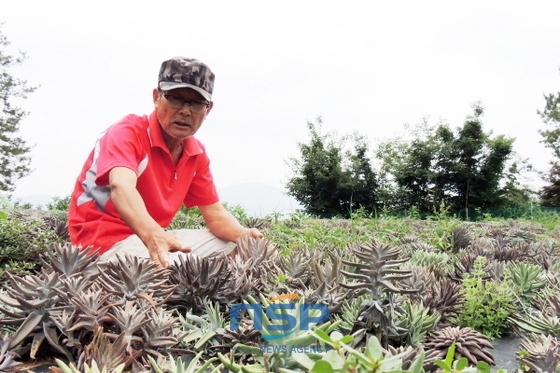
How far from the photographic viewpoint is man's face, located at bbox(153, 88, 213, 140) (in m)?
3.35

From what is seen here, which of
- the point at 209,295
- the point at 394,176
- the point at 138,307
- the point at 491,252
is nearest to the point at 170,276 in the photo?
the point at 209,295

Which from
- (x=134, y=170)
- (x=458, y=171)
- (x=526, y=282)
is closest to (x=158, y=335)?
(x=526, y=282)

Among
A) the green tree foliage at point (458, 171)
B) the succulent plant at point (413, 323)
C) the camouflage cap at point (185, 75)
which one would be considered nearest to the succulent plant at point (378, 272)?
the succulent plant at point (413, 323)

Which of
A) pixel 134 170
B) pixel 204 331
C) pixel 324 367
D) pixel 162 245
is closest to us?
pixel 324 367

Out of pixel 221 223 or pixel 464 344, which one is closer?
pixel 464 344

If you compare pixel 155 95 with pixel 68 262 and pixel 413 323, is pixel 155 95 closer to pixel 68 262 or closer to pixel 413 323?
pixel 68 262

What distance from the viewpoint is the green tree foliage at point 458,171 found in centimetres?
3994

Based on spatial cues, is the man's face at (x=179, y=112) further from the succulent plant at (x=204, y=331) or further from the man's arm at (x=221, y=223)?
the succulent plant at (x=204, y=331)

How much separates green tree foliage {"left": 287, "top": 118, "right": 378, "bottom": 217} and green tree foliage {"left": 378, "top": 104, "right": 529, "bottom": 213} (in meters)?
2.34

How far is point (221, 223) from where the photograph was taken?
3941 mm

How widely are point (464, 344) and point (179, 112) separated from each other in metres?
2.45

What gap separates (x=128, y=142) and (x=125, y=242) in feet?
2.23

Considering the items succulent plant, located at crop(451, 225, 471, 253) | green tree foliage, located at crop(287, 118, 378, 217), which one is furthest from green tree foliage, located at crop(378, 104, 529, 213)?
succulent plant, located at crop(451, 225, 471, 253)

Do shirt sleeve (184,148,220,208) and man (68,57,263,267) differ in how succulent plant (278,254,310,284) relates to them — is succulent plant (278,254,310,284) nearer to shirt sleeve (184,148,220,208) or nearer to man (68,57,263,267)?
man (68,57,263,267)
